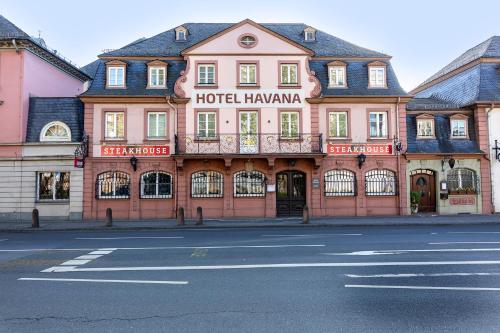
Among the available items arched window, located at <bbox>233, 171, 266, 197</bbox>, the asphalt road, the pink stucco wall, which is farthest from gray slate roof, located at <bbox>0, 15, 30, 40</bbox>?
the asphalt road

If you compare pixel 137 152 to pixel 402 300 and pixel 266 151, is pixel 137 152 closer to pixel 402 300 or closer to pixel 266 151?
pixel 266 151

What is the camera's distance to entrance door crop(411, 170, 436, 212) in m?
Answer: 25.7

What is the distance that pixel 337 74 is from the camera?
25312mm

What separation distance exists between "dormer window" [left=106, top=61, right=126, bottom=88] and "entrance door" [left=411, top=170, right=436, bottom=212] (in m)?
17.7

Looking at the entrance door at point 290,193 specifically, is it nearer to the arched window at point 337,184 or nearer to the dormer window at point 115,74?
the arched window at point 337,184

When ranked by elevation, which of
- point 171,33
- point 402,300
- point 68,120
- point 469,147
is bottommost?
point 402,300

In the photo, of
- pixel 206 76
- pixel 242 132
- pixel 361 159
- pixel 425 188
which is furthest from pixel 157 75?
pixel 425 188

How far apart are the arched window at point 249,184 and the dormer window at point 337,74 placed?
6745mm

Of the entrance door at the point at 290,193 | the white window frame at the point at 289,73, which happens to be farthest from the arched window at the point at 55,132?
the white window frame at the point at 289,73

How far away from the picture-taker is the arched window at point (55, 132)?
79.3 ft

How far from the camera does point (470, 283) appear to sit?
7.47 metres

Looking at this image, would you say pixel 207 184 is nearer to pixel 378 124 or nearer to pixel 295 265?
pixel 378 124

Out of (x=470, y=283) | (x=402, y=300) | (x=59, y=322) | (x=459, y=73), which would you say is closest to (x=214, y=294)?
(x=59, y=322)

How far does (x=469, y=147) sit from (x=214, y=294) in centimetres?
2284
